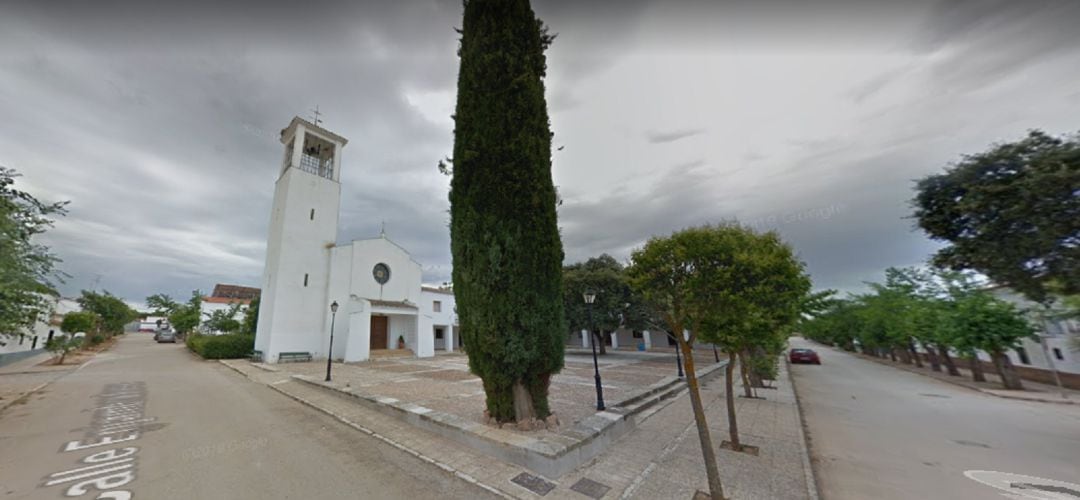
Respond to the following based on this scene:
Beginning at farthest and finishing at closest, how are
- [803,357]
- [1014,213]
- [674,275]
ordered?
[803,357], [1014,213], [674,275]

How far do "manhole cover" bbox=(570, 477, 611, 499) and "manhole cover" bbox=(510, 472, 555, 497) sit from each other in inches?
13.0

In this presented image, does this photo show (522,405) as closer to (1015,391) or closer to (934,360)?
(1015,391)

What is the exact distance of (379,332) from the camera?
22156 mm

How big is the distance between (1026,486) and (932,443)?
2260mm

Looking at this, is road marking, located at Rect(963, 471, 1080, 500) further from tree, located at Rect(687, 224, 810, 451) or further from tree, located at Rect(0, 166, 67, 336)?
tree, located at Rect(0, 166, 67, 336)

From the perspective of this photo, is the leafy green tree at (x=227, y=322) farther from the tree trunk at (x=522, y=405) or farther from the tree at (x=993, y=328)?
the tree at (x=993, y=328)

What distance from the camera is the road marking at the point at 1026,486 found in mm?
4773

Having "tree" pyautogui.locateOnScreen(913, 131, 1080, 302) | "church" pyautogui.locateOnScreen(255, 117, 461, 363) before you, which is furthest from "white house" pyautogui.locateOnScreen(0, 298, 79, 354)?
"tree" pyautogui.locateOnScreen(913, 131, 1080, 302)

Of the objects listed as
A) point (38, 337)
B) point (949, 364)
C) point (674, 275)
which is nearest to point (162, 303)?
point (38, 337)

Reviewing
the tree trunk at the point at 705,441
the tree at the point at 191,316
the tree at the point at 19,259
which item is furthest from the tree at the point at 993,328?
the tree at the point at 191,316

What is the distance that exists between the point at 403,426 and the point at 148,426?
520 centimetres

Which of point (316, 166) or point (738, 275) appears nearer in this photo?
point (738, 275)

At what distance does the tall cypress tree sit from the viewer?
5781mm

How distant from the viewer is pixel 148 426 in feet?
22.0
